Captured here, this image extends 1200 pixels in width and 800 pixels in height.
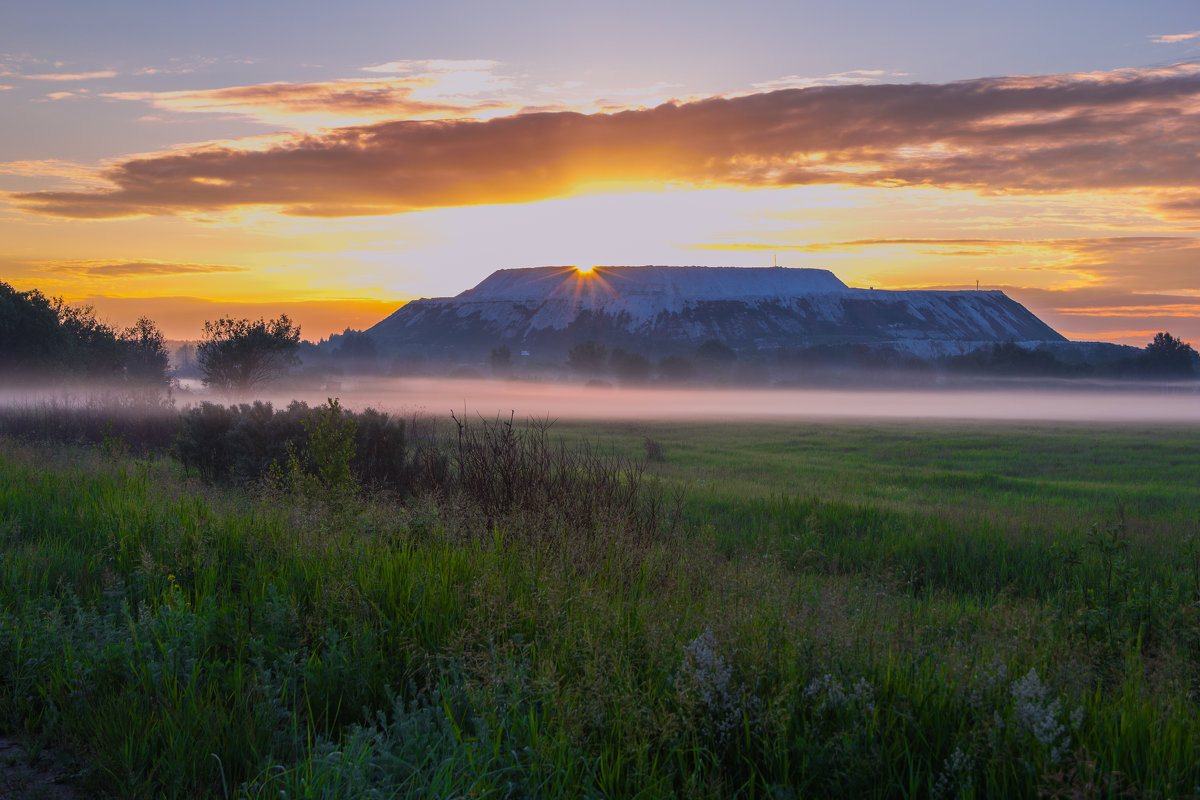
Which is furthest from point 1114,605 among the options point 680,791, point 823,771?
point 680,791

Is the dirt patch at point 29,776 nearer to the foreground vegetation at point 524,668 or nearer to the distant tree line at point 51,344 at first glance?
the foreground vegetation at point 524,668

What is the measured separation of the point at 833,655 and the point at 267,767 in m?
2.83

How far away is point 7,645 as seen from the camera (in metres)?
4.62

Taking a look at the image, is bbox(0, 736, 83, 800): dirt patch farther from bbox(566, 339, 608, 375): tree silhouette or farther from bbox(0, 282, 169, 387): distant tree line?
bbox(566, 339, 608, 375): tree silhouette

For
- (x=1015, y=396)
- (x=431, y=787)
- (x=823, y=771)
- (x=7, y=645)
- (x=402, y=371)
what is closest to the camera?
(x=431, y=787)

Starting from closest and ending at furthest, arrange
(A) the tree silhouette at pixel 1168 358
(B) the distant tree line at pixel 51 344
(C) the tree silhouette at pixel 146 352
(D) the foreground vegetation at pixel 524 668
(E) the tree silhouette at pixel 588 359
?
(D) the foreground vegetation at pixel 524 668, (B) the distant tree line at pixel 51 344, (C) the tree silhouette at pixel 146 352, (A) the tree silhouette at pixel 1168 358, (E) the tree silhouette at pixel 588 359

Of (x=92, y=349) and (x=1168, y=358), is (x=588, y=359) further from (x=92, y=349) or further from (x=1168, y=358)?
(x=92, y=349)

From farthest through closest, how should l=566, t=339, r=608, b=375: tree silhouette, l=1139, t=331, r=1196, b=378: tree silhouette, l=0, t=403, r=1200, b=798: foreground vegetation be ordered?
l=566, t=339, r=608, b=375: tree silhouette → l=1139, t=331, r=1196, b=378: tree silhouette → l=0, t=403, r=1200, b=798: foreground vegetation

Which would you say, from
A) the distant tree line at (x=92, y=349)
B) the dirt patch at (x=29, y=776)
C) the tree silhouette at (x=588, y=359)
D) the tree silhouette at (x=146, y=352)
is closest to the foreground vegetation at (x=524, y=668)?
the dirt patch at (x=29, y=776)

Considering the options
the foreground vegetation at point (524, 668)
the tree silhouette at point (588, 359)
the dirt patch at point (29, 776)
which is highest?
the tree silhouette at point (588, 359)

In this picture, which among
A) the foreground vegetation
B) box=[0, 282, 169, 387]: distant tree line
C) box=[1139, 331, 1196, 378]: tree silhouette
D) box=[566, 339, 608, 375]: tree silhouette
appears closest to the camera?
the foreground vegetation

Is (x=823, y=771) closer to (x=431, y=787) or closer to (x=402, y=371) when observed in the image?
(x=431, y=787)

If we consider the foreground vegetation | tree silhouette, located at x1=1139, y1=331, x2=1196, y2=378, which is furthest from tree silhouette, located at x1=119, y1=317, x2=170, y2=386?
tree silhouette, located at x1=1139, y1=331, x2=1196, y2=378

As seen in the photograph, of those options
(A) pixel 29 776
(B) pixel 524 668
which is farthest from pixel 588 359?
(A) pixel 29 776
